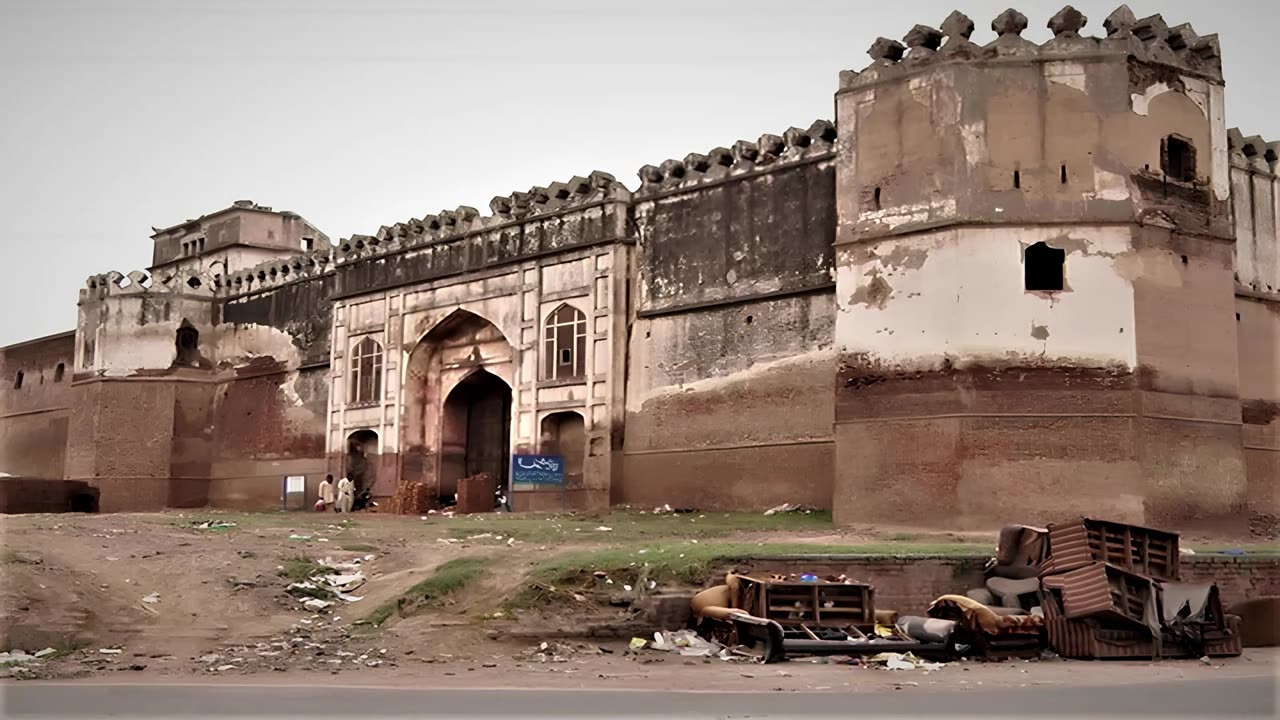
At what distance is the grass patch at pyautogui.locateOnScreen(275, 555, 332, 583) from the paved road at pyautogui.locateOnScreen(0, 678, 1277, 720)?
4177 millimetres

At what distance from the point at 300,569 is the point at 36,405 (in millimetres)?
21794

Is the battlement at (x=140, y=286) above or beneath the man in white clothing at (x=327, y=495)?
above

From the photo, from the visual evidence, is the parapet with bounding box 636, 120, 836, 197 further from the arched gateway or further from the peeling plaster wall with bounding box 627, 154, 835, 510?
the arched gateway

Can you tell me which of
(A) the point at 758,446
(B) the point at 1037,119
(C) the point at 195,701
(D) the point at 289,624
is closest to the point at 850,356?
(A) the point at 758,446

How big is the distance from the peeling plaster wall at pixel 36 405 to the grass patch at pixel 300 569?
62.6 feet

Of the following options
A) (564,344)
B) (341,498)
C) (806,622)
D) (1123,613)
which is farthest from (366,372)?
(1123,613)

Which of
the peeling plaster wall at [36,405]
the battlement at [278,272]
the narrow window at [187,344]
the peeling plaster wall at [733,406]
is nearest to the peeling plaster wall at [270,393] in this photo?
the battlement at [278,272]

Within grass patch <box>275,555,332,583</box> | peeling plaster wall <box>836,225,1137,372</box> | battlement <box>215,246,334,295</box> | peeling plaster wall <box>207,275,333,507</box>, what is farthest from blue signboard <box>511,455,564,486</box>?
battlement <box>215,246,334,295</box>

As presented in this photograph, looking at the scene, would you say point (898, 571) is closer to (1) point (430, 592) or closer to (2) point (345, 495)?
(1) point (430, 592)

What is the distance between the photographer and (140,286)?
29.6m

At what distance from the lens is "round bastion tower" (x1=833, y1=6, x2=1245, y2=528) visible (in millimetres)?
16359

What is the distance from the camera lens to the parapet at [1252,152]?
63.6 feet

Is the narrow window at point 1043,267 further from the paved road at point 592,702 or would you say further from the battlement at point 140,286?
the battlement at point 140,286

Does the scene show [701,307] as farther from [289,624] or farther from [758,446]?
[289,624]
